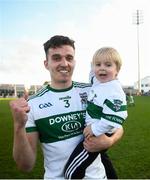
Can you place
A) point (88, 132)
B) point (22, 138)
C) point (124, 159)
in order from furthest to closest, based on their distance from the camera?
point (124, 159)
point (88, 132)
point (22, 138)

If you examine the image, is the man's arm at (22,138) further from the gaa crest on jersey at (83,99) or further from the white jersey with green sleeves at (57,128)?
the gaa crest on jersey at (83,99)

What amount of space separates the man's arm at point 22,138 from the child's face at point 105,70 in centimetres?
86

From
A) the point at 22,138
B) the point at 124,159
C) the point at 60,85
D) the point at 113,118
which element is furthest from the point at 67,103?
the point at 124,159

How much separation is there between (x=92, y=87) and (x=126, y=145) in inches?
352

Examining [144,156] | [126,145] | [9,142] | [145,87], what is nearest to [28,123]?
[144,156]

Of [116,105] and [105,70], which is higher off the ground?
[105,70]

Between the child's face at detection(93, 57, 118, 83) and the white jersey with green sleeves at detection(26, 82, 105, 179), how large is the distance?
40 centimetres

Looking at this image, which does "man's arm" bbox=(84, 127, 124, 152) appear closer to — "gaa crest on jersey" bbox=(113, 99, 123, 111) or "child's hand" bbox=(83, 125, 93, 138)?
"child's hand" bbox=(83, 125, 93, 138)

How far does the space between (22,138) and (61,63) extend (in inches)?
30.3

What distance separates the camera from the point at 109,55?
4.01m

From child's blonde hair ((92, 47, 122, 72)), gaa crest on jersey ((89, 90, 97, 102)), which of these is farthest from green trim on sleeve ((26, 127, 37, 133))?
child's blonde hair ((92, 47, 122, 72))

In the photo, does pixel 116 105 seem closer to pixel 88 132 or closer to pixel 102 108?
pixel 102 108

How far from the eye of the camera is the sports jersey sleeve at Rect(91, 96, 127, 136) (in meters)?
3.71

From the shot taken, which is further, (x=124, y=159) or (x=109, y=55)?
(x=124, y=159)
